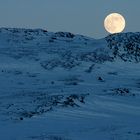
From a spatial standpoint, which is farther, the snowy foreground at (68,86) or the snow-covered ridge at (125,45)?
the snow-covered ridge at (125,45)

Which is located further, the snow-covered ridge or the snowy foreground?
the snow-covered ridge

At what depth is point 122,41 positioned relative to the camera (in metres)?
84.2

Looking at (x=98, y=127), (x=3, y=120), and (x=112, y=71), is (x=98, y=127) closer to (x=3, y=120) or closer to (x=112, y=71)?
(x=3, y=120)

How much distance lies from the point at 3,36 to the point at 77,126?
201ft

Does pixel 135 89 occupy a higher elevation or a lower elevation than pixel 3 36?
lower

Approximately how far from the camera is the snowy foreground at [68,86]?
34.1 metres

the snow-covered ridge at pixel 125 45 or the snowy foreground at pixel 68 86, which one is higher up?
the snow-covered ridge at pixel 125 45

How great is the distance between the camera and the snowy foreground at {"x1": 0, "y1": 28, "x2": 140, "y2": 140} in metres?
34.1

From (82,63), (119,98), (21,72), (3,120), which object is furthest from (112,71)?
(3,120)

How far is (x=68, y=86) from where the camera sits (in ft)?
188

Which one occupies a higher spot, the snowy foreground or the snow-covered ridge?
the snow-covered ridge

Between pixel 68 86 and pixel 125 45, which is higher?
pixel 125 45

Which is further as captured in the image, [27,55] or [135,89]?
[27,55]

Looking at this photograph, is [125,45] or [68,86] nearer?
[68,86]
